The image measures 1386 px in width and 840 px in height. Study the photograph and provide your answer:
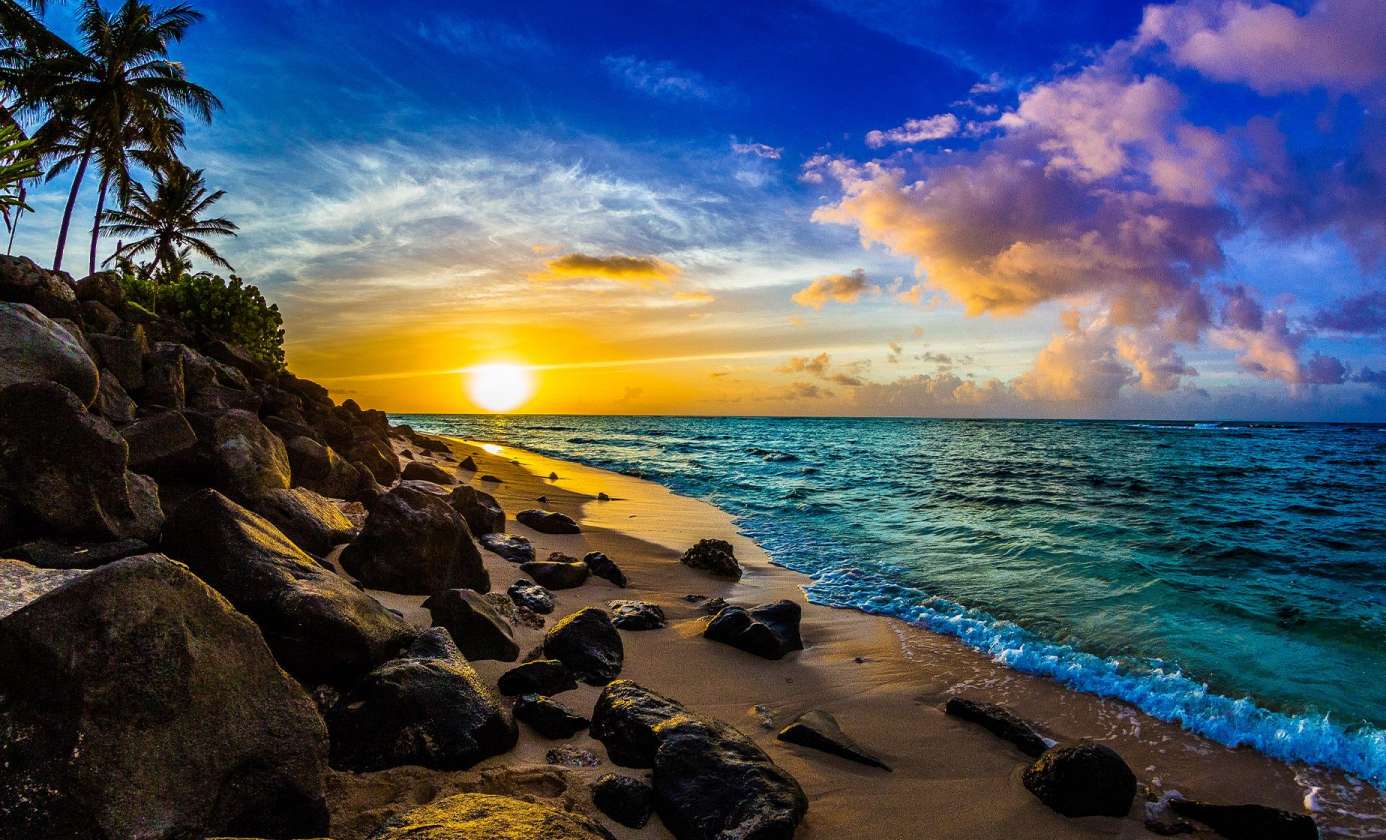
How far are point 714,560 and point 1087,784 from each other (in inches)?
279

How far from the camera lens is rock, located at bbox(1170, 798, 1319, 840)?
169 inches

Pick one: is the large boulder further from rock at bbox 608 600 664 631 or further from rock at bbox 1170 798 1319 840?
rock at bbox 1170 798 1319 840

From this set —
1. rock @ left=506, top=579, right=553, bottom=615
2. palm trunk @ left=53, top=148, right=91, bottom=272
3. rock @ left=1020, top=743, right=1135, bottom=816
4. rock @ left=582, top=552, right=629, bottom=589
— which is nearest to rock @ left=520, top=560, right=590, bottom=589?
rock @ left=582, top=552, right=629, bottom=589

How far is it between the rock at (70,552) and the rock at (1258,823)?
780cm

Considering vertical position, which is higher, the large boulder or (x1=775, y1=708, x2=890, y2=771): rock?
the large boulder

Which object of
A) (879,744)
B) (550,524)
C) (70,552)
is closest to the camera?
(70,552)

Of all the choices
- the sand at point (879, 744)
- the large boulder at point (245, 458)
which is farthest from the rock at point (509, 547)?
the large boulder at point (245, 458)

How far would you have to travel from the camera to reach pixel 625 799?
393 centimetres

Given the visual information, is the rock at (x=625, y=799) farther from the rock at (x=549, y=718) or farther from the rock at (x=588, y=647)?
the rock at (x=588, y=647)

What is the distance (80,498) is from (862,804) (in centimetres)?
636

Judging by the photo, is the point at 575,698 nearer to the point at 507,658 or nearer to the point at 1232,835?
the point at 507,658

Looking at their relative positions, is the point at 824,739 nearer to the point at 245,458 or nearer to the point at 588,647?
the point at 588,647

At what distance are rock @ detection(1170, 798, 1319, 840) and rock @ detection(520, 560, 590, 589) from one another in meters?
7.03

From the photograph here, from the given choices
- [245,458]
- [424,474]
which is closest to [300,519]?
[245,458]
